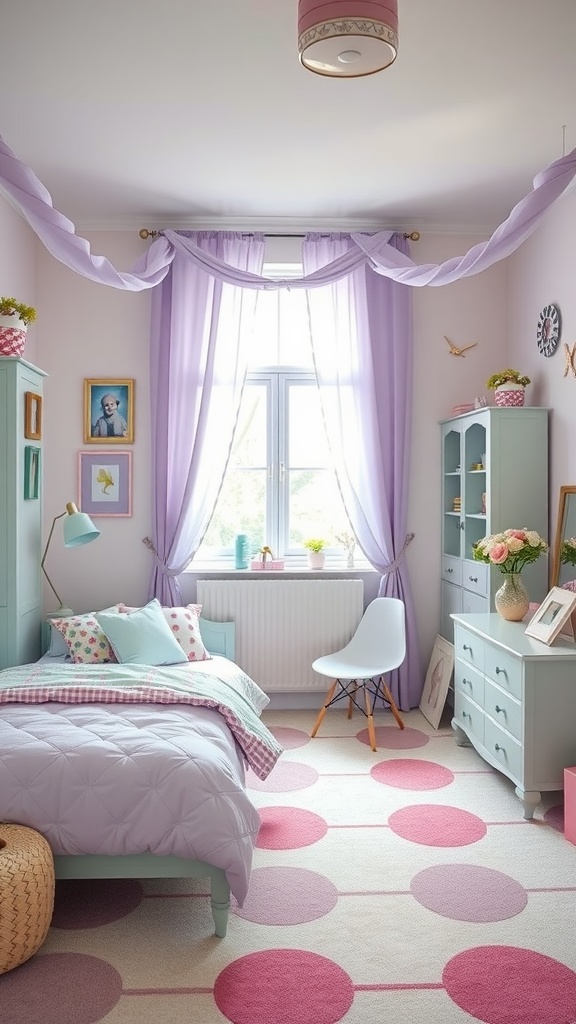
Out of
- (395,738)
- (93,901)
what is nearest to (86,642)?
(93,901)

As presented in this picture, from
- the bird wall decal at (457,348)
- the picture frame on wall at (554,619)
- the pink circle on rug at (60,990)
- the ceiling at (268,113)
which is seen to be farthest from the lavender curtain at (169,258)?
the pink circle on rug at (60,990)

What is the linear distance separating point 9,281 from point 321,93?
215 cm

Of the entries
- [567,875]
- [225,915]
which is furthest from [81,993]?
[567,875]

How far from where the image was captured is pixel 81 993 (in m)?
2.29

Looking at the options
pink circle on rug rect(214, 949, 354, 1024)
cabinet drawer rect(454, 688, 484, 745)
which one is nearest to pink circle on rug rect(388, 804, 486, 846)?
cabinet drawer rect(454, 688, 484, 745)

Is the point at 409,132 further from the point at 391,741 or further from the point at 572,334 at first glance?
the point at 391,741

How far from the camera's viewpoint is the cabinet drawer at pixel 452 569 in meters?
4.97

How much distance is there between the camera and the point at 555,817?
3.49 m

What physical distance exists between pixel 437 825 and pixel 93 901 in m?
1.42

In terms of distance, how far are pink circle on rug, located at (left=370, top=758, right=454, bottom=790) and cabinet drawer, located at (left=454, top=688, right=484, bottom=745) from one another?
0.78 feet

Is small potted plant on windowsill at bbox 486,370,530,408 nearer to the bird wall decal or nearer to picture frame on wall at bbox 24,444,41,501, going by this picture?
the bird wall decal

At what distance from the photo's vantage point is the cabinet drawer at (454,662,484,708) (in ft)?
13.2

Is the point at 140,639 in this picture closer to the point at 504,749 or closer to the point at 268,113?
the point at 504,749

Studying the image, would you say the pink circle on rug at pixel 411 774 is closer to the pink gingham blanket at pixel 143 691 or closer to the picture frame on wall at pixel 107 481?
the pink gingham blanket at pixel 143 691
